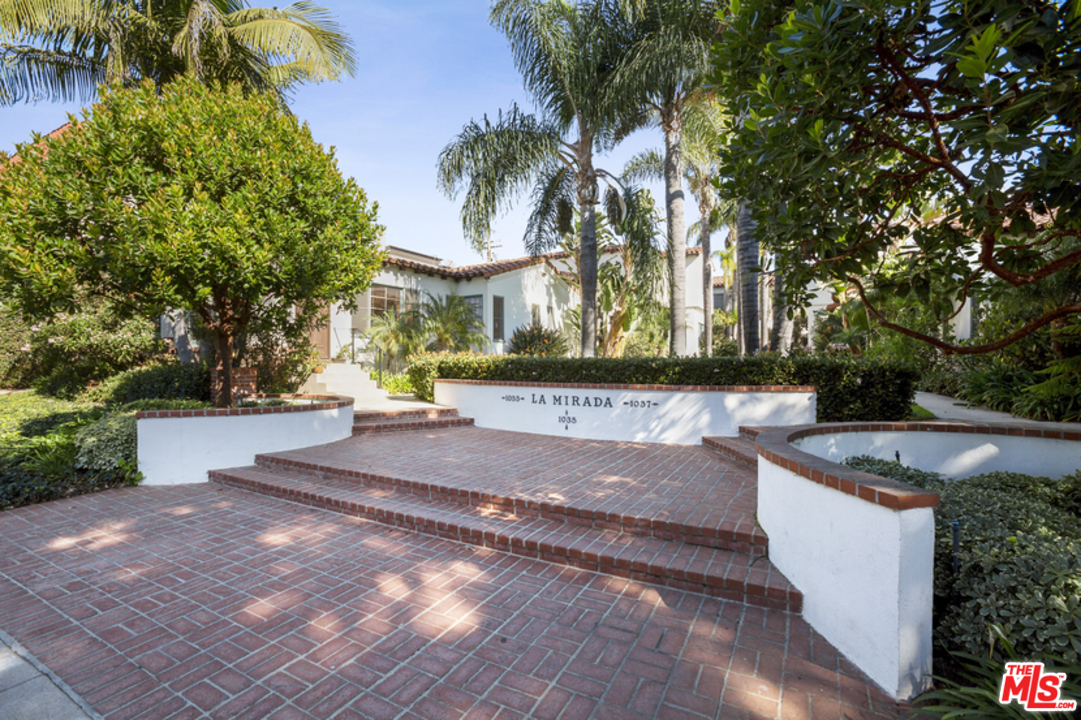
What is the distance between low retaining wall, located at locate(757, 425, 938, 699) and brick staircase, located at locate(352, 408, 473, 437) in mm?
7342

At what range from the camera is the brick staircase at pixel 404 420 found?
30.5ft

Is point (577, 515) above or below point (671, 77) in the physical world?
below

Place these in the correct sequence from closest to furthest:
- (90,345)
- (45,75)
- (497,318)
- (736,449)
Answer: (736,449) → (45,75) → (90,345) → (497,318)

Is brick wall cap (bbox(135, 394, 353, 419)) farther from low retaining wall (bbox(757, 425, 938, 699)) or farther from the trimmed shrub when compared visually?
low retaining wall (bbox(757, 425, 938, 699))

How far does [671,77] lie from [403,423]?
8596mm

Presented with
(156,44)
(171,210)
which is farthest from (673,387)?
(156,44)

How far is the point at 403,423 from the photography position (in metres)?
9.63

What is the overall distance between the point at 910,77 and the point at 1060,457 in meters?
4.49

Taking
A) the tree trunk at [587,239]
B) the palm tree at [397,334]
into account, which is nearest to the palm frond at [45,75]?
the palm tree at [397,334]

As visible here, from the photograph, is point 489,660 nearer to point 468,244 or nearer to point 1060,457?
point 1060,457

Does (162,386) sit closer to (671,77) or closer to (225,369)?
(225,369)

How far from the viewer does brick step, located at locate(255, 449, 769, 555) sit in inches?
162

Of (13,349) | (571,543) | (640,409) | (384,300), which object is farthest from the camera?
(384,300)

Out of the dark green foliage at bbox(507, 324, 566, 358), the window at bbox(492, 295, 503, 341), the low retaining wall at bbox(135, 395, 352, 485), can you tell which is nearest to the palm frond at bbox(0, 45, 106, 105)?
the low retaining wall at bbox(135, 395, 352, 485)
